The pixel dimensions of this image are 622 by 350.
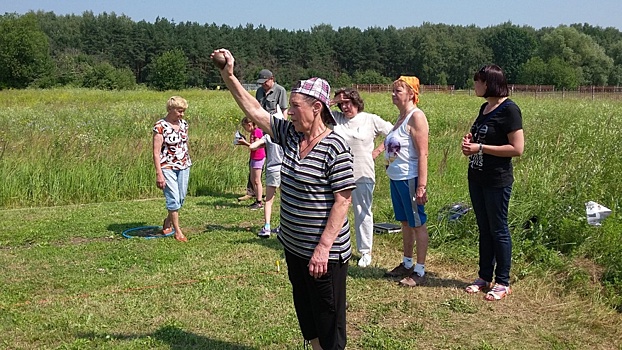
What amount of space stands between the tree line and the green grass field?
5897cm

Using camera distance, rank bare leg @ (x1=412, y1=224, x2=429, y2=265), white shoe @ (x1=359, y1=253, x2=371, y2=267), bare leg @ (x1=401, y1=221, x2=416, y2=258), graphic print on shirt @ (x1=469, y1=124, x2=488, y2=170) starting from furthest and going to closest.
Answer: white shoe @ (x1=359, y1=253, x2=371, y2=267) → bare leg @ (x1=401, y1=221, x2=416, y2=258) → bare leg @ (x1=412, y1=224, x2=429, y2=265) → graphic print on shirt @ (x1=469, y1=124, x2=488, y2=170)

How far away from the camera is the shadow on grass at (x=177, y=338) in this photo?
12.2 ft

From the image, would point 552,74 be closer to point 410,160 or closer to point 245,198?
point 245,198

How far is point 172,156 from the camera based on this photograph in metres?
6.27

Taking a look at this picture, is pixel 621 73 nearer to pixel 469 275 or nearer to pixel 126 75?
pixel 126 75

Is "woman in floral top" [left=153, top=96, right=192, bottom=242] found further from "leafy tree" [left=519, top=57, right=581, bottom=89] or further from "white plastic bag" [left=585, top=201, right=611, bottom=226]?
"leafy tree" [left=519, top=57, right=581, bottom=89]

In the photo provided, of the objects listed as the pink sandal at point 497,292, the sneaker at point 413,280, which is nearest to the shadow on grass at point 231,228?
the sneaker at point 413,280

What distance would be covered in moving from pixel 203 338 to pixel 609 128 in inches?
319

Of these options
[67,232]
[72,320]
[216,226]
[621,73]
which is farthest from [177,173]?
[621,73]

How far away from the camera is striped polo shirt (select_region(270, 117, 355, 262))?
2854mm

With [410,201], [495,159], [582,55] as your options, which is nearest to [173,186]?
[410,201]

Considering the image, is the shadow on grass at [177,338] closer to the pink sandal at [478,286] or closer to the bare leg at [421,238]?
the bare leg at [421,238]

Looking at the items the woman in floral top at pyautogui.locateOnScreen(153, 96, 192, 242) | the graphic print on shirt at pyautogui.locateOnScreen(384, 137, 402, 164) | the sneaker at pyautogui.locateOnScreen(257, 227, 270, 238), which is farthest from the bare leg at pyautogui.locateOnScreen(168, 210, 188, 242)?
the graphic print on shirt at pyautogui.locateOnScreen(384, 137, 402, 164)

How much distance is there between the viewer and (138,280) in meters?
4.98
